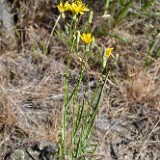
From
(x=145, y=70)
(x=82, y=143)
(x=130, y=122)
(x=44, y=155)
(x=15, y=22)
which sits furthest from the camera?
(x=15, y=22)

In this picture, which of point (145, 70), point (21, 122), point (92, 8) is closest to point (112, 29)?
point (92, 8)

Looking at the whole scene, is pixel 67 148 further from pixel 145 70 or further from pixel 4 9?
pixel 4 9

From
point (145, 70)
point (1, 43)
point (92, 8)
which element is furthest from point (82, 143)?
point (92, 8)

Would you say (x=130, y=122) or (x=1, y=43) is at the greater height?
(x=1, y=43)

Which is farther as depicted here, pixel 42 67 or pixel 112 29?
pixel 112 29

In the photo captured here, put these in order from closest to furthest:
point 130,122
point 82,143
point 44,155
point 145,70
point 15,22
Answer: point 82,143, point 44,155, point 130,122, point 145,70, point 15,22

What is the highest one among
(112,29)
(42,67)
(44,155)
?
(112,29)
